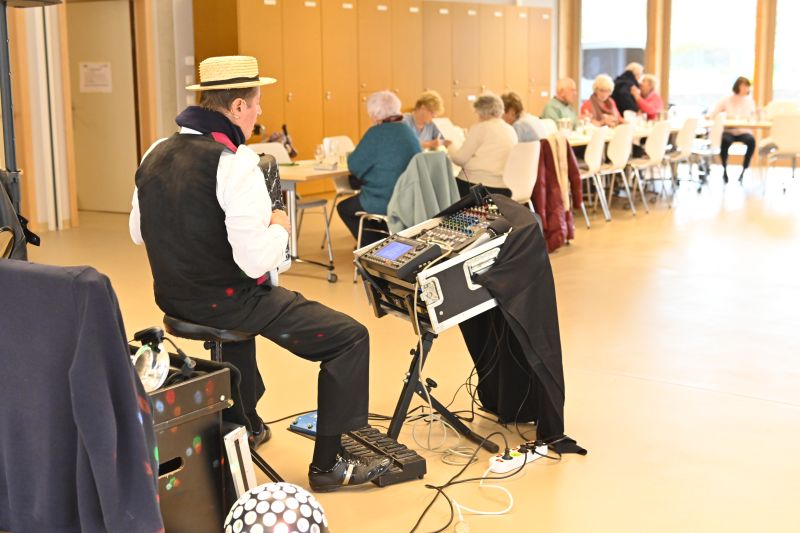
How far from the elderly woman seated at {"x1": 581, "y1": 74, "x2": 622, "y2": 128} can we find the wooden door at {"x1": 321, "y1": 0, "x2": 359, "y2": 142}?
2674mm

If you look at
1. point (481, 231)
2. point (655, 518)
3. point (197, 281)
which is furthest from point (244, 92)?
point (655, 518)

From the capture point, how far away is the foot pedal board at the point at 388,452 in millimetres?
3395

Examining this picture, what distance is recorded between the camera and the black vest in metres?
3.03

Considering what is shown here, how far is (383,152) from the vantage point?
6438 mm

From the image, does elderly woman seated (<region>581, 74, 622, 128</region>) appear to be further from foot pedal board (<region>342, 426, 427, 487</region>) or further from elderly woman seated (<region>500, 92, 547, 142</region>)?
foot pedal board (<region>342, 426, 427, 487</region>)

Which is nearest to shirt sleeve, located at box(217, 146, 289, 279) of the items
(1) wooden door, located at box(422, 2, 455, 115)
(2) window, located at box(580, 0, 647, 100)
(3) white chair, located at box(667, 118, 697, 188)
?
(3) white chair, located at box(667, 118, 697, 188)

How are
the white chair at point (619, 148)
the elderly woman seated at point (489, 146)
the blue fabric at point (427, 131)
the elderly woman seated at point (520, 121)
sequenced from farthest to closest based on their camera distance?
the white chair at point (619, 148) < the blue fabric at point (427, 131) < the elderly woman seated at point (520, 121) < the elderly woman seated at point (489, 146)

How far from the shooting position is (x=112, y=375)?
2.26 metres

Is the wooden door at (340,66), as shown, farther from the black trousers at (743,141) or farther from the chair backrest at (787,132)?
the chair backrest at (787,132)

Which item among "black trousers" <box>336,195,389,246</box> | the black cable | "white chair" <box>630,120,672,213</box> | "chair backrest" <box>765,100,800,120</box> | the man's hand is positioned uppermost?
"chair backrest" <box>765,100,800,120</box>

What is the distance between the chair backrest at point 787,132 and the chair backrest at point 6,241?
9.12 meters

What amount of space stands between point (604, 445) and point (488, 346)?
582mm

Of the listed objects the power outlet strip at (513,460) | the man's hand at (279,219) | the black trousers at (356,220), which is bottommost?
the power outlet strip at (513,460)

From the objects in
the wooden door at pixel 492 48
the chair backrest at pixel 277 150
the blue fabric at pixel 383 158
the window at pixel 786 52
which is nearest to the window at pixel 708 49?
the window at pixel 786 52
